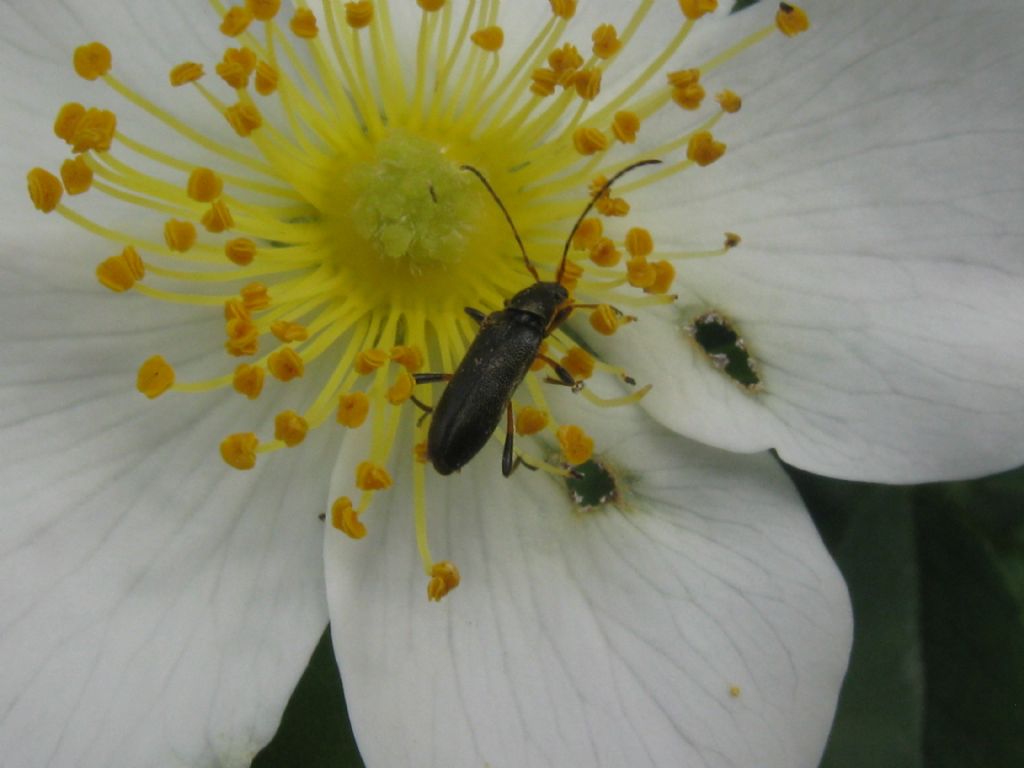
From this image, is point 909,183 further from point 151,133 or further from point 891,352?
point 151,133

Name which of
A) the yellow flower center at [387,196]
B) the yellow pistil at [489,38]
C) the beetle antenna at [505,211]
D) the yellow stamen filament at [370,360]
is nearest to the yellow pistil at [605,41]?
the yellow flower center at [387,196]

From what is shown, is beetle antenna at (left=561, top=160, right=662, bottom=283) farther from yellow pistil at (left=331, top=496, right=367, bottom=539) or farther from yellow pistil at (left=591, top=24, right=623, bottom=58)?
yellow pistil at (left=331, top=496, right=367, bottom=539)

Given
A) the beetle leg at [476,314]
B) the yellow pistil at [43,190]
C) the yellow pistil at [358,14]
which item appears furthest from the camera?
the beetle leg at [476,314]

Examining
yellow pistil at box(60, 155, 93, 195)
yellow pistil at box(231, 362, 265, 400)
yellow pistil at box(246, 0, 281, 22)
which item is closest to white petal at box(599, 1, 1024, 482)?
yellow pistil at box(231, 362, 265, 400)

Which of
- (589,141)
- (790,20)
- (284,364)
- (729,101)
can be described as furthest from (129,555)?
(790,20)

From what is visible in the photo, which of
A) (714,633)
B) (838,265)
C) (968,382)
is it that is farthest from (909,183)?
(714,633)

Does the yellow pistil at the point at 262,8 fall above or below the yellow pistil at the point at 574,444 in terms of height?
above

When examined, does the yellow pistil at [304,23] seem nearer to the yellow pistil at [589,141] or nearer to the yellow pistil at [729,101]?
the yellow pistil at [589,141]

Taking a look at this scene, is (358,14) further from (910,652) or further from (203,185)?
(910,652)

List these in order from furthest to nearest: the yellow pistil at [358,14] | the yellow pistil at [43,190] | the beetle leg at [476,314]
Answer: the beetle leg at [476,314] → the yellow pistil at [358,14] → the yellow pistil at [43,190]
